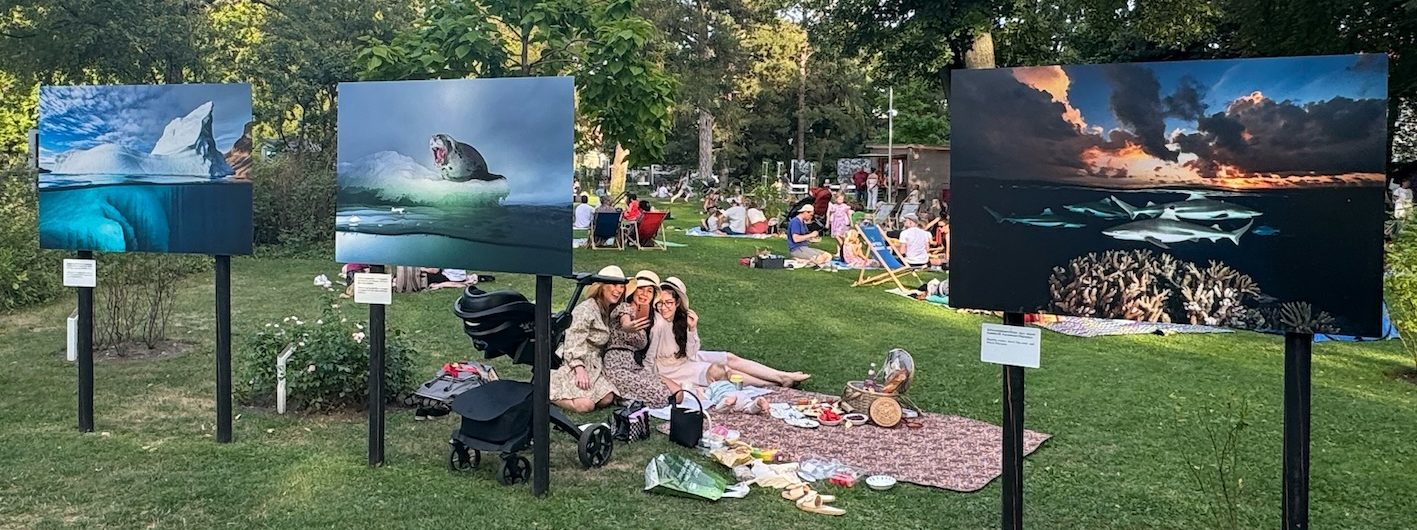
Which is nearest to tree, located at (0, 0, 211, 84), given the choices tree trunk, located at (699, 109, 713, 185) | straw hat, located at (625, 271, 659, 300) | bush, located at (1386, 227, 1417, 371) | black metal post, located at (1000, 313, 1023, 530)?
straw hat, located at (625, 271, 659, 300)

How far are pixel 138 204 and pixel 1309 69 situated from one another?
18.5 feet

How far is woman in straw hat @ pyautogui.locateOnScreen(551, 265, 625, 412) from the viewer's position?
6688 millimetres

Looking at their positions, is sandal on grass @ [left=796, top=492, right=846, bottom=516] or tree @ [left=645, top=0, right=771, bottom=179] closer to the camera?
sandal on grass @ [left=796, top=492, right=846, bottom=516]

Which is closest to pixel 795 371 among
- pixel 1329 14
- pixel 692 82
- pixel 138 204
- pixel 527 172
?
pixel 527 172

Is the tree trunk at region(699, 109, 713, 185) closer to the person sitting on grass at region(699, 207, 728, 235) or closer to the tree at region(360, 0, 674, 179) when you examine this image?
the person sitting on grass at region(699, 207, 728, 235)

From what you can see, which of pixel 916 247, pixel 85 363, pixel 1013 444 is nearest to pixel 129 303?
→ pixel 85 363

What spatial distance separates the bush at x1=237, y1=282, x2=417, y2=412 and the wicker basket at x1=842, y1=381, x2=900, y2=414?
278cm

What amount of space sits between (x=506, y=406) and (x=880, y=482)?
1.86 m

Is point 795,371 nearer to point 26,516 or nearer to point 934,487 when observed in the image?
point 934,487

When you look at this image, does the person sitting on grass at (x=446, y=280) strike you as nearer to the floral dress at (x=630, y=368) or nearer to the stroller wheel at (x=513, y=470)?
the floral dress at (x=630, y=368)

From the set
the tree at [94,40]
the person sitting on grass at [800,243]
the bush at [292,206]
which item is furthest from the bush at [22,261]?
the person sitting on grass at [800,243]

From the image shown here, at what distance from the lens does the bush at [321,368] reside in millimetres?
6324

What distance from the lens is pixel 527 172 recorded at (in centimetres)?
475

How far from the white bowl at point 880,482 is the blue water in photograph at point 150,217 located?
341 cm
